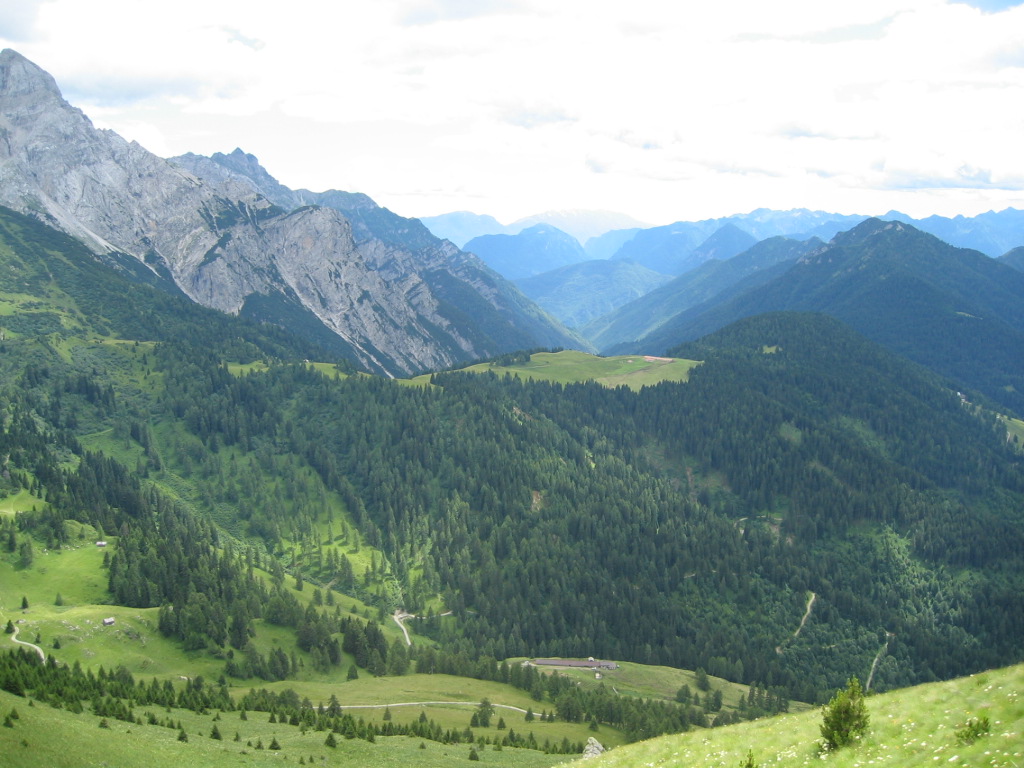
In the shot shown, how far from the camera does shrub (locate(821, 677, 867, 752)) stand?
40.9 metres

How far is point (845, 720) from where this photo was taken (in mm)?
41375

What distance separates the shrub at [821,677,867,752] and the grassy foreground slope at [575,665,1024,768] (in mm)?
606

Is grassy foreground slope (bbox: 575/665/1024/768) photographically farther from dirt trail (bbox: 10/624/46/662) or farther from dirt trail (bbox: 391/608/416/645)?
dirt trail (bbox: 391/608/416/645)

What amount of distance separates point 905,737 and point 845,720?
3.00 m

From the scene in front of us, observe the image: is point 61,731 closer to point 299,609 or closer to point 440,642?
point 299,609

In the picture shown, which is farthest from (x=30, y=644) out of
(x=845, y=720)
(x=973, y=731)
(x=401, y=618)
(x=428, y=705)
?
(x=973, y=731)

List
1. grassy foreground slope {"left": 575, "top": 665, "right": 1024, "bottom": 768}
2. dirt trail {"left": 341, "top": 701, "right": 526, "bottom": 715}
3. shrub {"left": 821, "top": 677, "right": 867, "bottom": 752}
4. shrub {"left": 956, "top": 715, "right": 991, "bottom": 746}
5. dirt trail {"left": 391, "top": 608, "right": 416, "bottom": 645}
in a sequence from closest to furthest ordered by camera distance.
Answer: grassy foreground slope {"left": 575, "top": 665, "right": 1024, "bottom": 768}, shrub {"left": 956, "top": 715, "right": 991, "bottom": 746}, shrub {"left": 821, "top": 677, "right": 867, "bottom": 752}, dirt trail {"left": 341, "top": 701, "right": 526, "bottom": 715}, dirt trail {"left": 391, "top": 608, "right": 416, "bottom": 645}

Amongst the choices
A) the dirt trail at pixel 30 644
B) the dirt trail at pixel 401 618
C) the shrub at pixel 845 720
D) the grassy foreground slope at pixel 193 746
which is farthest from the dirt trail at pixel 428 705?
the shrub at pixel 845 720

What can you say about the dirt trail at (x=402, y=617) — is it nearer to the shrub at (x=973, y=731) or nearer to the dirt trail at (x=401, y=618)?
the dirt trail at (x=401, y=618)

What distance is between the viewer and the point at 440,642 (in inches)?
7283

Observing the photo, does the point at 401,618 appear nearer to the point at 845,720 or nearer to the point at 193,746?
the point at 193,746

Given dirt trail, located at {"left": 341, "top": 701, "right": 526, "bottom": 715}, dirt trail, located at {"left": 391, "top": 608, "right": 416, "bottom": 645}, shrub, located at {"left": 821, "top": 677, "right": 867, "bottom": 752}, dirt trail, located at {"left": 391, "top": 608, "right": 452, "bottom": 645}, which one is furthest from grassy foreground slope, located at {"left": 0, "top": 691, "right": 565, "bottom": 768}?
dirt trail, located at {"left": 391, "top": 608, "right": 452, "bottom": 645}

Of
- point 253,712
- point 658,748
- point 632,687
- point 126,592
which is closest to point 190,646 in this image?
point 126,592

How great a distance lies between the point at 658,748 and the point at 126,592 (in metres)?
120
